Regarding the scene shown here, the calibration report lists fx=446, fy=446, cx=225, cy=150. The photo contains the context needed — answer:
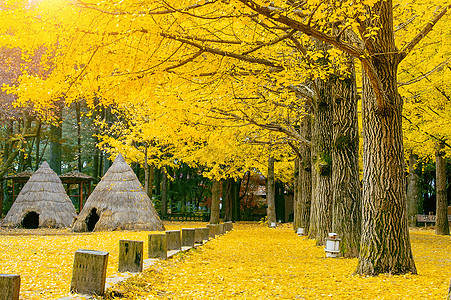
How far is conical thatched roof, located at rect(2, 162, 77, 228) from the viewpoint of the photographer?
73.0 ft

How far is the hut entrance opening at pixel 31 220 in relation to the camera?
23234 mm

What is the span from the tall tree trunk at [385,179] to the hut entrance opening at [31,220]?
1950cm

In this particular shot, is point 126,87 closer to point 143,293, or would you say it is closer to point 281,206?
point 143,293

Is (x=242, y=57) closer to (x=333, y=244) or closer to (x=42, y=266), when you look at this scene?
(x=333, y=244)

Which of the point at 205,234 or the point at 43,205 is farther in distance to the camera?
the point at 43,205

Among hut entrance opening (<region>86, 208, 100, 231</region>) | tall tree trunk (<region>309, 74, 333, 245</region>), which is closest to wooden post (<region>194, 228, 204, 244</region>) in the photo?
tall tree trunk (<region>309, 74, 333, 245</region>)

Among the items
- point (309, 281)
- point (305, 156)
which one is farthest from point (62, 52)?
point (305, 156)

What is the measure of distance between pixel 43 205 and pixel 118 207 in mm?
5181

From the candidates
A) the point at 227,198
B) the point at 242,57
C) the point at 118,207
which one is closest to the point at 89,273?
the point at 242,57

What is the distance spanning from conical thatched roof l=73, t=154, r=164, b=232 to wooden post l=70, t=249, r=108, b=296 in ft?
47.3

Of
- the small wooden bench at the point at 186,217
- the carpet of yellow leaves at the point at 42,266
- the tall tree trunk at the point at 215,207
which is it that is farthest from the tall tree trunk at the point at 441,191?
the small wooden bench at the point at 186,217

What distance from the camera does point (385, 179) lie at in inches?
309

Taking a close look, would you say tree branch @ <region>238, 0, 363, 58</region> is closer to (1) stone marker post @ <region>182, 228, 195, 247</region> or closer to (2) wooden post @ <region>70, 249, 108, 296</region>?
(2) wooden post @ <region>70, 249, 108, 296</region>

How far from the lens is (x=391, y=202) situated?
7.82 meters
